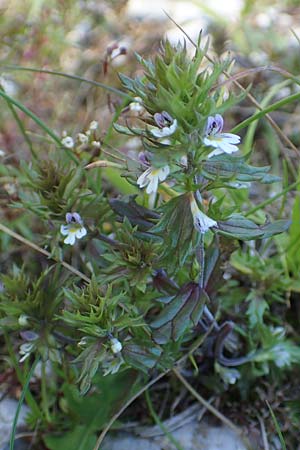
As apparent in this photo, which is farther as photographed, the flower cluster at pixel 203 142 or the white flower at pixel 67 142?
the white flower at pixel 67 142

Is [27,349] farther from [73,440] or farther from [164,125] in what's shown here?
[164,125]

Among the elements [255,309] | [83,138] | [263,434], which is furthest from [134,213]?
[263,434]

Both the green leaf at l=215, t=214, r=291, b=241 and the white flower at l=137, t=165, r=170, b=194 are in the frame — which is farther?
the green leaf at l=215, t=214, r=291, b=241

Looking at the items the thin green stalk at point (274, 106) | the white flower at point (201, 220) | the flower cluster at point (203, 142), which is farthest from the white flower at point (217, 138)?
the thin green stalk at point (274, 106)

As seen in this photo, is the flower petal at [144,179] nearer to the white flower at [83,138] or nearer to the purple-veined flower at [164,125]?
the purple-veined flower at [164,125]

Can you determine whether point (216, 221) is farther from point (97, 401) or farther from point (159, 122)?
point (97, 401)

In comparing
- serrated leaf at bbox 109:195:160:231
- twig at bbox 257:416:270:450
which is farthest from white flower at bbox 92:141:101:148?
twig at bbox 257:416:270:450

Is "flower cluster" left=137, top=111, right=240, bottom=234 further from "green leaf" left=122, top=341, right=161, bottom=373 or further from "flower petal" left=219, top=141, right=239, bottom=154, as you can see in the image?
"green leaf" left=122, top=341, right=161, bottom=373
